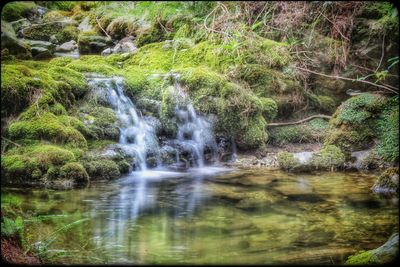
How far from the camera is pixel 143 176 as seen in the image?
784 cm

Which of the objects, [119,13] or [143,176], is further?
[119,13]

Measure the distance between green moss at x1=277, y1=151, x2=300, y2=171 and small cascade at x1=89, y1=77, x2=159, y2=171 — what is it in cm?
279

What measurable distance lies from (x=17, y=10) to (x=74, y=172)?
29.0 feet

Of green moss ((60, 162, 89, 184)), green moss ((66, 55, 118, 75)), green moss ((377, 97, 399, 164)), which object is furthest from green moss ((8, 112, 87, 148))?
green moss ((377, 97, 399, 164))

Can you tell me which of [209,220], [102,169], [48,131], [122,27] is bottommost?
[209,220]

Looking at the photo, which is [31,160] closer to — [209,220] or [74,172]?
[74,172]

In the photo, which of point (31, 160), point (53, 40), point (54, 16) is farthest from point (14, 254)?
point (54, 16)

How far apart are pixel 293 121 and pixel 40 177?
6.89 metres

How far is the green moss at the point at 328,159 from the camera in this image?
874 centimetres

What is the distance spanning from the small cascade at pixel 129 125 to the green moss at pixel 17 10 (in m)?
4.92

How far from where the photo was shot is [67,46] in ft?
43.1

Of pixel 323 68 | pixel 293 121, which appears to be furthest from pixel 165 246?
pixel 323 68

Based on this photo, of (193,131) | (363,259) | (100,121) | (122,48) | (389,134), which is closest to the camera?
(363,259)

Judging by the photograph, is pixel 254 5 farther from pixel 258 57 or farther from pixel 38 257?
pixel 38 257
